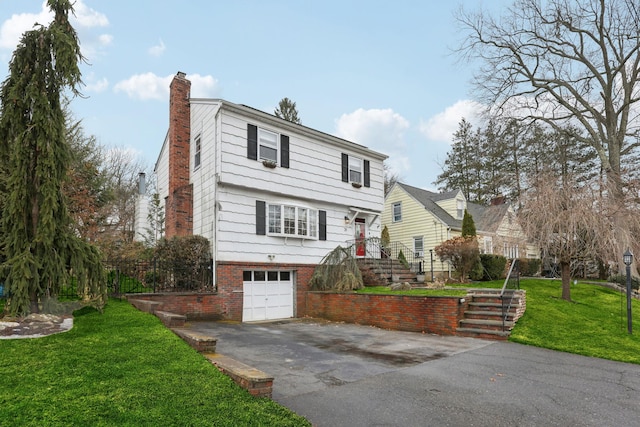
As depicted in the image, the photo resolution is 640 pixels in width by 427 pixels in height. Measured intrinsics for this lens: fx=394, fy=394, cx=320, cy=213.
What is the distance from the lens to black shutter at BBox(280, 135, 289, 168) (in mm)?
15148

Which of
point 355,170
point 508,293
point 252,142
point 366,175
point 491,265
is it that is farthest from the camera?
point 491,265

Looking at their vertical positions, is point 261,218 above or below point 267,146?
below

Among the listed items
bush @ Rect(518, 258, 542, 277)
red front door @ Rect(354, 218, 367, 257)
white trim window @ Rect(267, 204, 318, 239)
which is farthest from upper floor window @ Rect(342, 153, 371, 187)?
bush @ Rect(518, 258, 542, 277)

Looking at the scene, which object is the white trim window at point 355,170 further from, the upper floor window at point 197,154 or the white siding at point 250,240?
the upper floor window at point 197,154

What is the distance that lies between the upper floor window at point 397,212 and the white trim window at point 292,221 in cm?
1309

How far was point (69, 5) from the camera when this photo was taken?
306 inches

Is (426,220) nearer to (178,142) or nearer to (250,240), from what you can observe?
(250,240)

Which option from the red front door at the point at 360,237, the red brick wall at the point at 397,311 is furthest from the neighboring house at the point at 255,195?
the red brick wall at the point at 397,311

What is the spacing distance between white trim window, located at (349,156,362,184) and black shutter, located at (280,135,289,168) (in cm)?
355

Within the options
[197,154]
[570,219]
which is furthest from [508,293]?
[197,154]

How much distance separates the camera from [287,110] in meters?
Result: 35.5

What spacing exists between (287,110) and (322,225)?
21.6 metres

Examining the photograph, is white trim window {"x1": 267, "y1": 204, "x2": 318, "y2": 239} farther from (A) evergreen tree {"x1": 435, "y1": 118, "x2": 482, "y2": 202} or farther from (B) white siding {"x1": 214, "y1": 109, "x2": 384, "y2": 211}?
(A) evergreen tree {"x1": 435, "y1": 118, "x2": 482, "y2": 202}

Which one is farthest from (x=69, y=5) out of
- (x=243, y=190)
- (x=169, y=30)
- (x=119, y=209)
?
(x=119, y=209)
